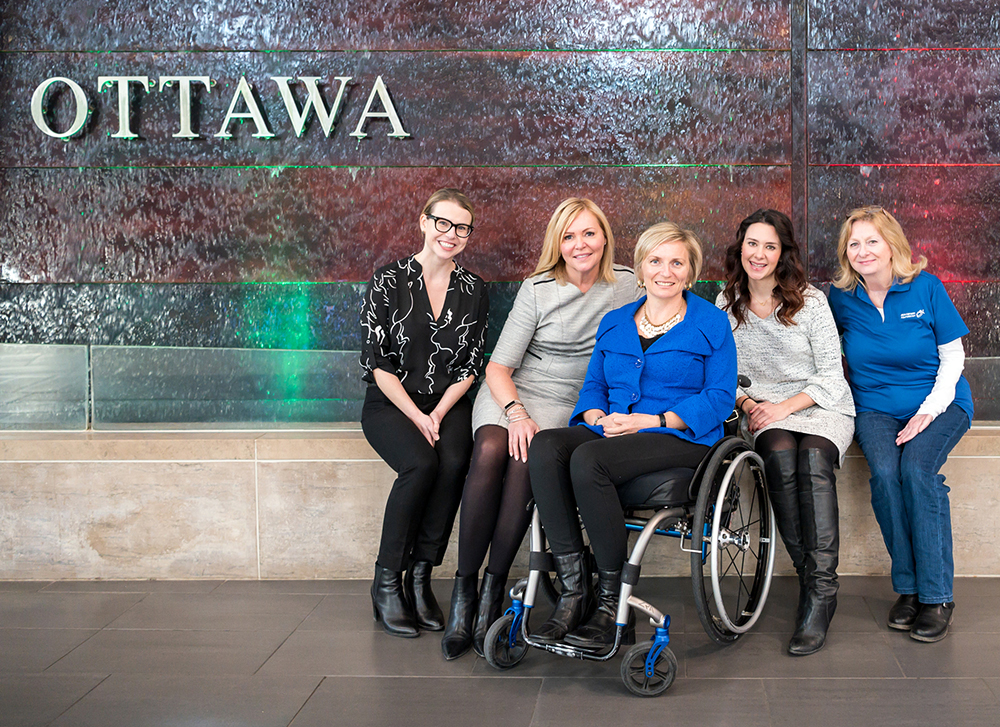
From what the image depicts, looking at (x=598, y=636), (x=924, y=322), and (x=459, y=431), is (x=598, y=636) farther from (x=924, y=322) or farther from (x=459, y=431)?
(x=924, y=322)

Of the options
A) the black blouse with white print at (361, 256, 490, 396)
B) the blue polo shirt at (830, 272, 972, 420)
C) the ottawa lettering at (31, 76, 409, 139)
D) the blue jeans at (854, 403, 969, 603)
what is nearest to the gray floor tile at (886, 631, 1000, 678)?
the blue jeans at (854, 403, 969, 603)

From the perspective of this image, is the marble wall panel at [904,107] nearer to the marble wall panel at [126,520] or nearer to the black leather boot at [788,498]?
the black leather boot at [788,498]

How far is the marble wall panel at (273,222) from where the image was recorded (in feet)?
12.3

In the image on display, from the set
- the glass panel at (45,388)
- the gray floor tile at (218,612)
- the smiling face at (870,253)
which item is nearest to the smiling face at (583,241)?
the smiling face at (870,253)

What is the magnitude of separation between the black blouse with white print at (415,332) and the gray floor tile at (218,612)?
84cm

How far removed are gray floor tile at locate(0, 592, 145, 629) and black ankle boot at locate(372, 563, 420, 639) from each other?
0.93m

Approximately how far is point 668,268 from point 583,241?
0.43 m

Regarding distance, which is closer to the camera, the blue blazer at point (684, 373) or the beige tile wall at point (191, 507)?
the blue blazer at point (684, 373)

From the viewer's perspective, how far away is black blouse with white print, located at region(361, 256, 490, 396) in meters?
3.15

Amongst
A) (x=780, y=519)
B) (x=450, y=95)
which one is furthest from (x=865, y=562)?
(x=450, y=95)

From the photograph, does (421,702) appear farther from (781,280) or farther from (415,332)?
(781,280)

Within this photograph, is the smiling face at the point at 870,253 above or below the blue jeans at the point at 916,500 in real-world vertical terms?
A: above

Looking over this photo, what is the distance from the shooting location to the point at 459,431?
3.07 meters

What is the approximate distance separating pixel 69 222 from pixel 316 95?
1196 millimetres
